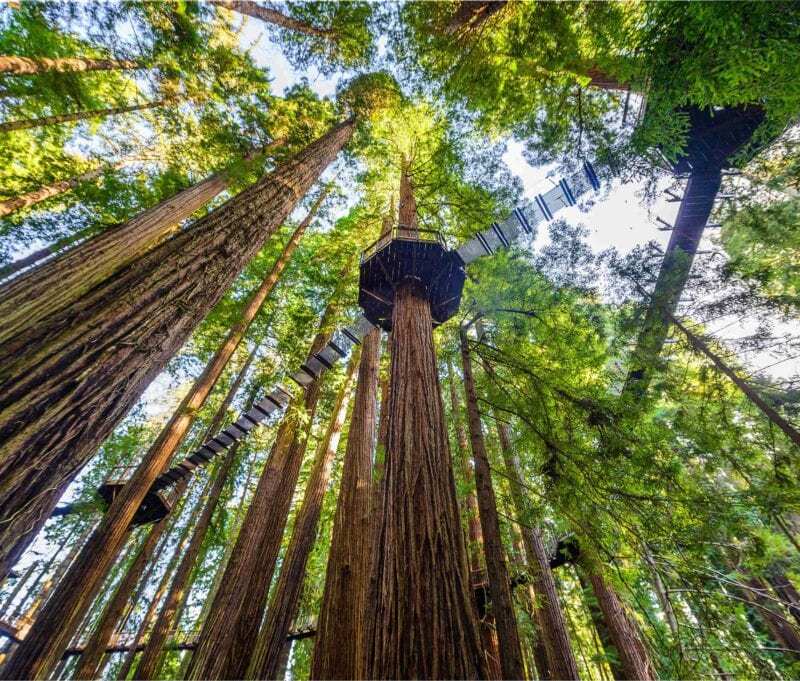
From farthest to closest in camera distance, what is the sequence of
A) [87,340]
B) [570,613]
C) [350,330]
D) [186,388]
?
1. [186,388]
2. [570,613]
3. [350,330]
4. [87,340]

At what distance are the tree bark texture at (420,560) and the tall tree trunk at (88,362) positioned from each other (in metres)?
1.56

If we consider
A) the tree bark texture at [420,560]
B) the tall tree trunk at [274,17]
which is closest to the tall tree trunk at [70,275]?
the tree bark texture at [420,560]

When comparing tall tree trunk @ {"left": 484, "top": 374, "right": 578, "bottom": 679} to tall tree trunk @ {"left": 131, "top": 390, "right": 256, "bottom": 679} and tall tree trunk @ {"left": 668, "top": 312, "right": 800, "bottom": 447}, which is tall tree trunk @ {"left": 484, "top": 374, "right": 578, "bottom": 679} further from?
tall tree trunk @ {"left": 131, "top": 390, "right": 256, "bottom": 679}

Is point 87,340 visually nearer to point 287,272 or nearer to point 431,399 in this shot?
Answer: point 431,399

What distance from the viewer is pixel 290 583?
4.30 meters

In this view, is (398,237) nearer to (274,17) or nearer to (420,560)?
(420,560)

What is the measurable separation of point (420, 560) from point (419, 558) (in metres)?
0.01

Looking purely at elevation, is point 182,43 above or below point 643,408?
above

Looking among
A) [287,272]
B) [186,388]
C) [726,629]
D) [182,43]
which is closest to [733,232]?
[726,629]

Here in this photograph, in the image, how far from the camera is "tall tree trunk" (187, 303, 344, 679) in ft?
11.3

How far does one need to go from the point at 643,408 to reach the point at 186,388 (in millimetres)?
15773

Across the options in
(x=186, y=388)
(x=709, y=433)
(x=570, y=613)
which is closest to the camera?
(x=709, y=433)

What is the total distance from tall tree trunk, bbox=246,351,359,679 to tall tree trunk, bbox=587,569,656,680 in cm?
406

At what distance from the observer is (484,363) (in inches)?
181
